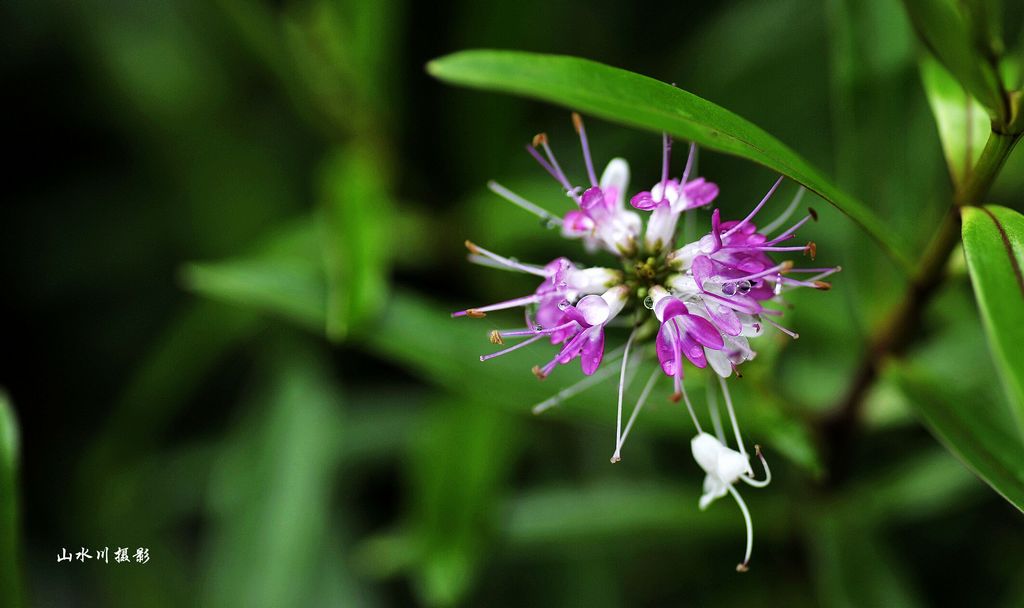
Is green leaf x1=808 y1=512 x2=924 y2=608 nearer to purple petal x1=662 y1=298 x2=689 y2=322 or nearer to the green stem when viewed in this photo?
the green stem

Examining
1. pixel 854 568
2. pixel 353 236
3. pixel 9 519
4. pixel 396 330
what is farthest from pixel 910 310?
pixel 9 519

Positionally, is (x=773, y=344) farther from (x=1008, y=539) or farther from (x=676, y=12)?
(x=676, y=12)

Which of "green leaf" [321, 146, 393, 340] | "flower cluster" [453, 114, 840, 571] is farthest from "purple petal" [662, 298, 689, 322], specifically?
"green leaf" [321, 146, 393, 340]

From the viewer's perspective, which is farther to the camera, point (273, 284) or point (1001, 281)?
point (273, 284)

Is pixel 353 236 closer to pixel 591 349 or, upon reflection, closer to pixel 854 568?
pixel 591 349

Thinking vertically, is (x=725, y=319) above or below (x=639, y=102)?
below

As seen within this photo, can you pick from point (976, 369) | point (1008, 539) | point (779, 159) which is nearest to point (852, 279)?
point (976, 369)

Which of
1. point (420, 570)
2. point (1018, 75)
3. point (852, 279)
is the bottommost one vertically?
point (420, 570)
